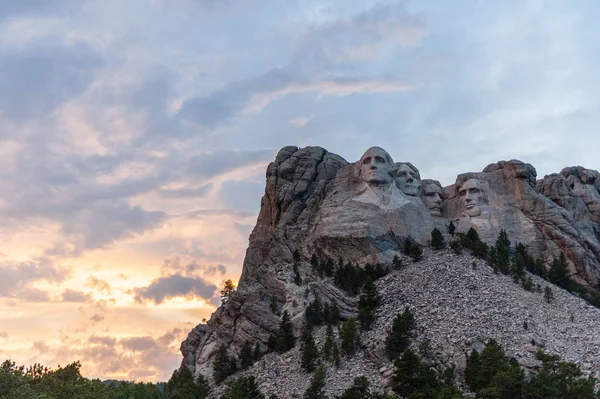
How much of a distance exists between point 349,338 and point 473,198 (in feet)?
90.6

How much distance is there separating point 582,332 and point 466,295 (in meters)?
8.82

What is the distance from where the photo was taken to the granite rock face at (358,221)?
72312 mm

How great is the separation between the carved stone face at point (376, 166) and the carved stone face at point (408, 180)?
7.43ft

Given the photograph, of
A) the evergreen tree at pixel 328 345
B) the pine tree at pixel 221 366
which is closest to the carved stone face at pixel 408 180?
the evergreen tree at pixel 328 345

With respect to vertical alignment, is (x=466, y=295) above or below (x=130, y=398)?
above

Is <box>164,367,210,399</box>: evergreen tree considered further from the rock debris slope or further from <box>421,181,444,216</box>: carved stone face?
<box>421,181,444,216</box>: carved stone face

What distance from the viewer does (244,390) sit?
57.9 m

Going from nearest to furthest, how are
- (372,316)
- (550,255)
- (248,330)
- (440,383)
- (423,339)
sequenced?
(440,383), (423,339), (372,316), (248,330), (550,255)

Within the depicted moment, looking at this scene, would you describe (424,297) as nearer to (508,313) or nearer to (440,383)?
(508,313)

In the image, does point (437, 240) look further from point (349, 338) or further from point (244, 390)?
point (244, 390)

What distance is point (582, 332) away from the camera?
6444 cm

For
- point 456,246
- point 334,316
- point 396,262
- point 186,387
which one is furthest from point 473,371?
point 456,246

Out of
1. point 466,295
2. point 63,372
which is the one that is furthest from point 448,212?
point 63,372

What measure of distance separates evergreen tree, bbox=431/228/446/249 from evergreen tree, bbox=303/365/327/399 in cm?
2206
